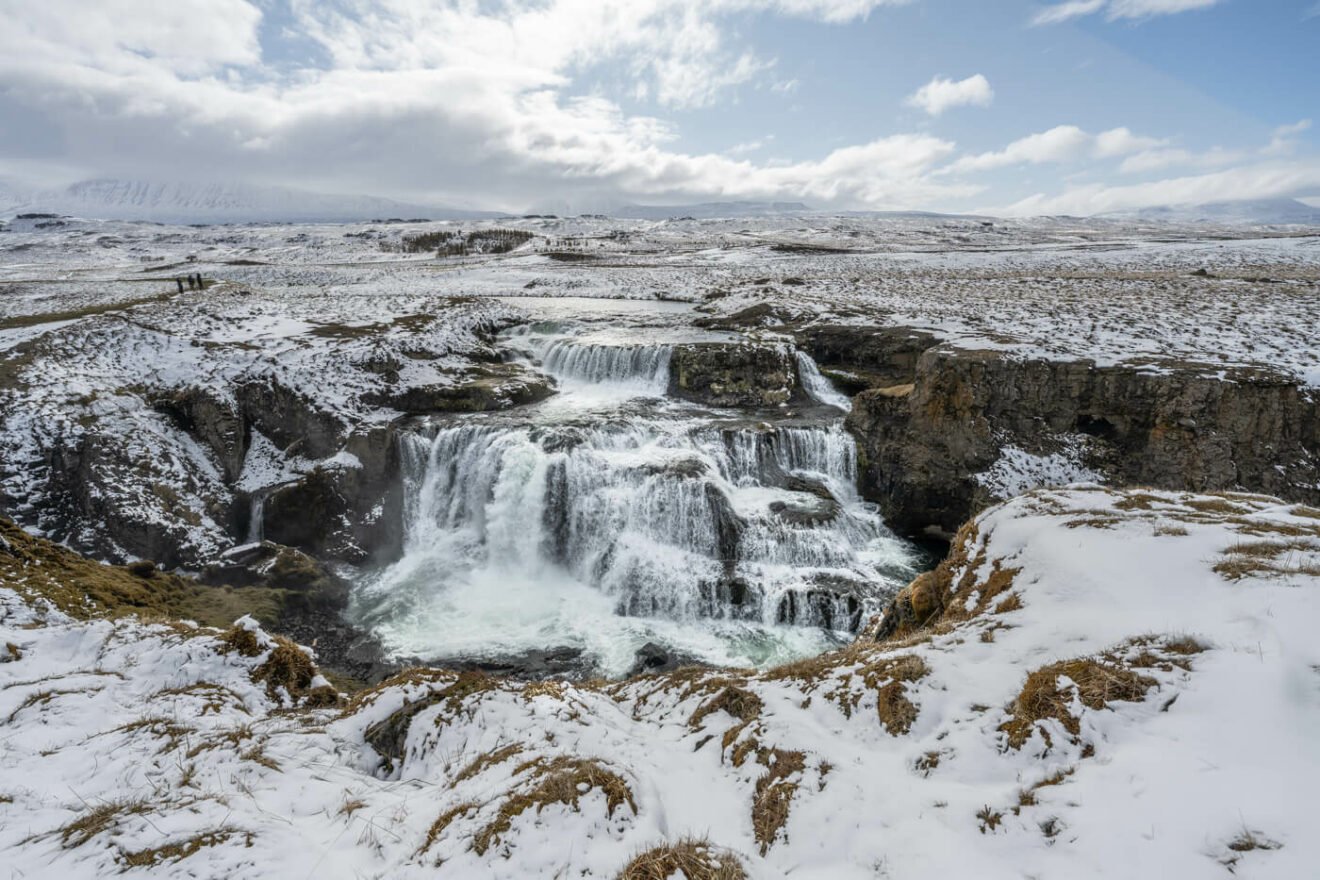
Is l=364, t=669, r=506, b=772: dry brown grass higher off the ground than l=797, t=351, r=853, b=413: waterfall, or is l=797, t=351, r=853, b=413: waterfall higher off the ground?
l=797, t=351, r=853, b=413: waterfall

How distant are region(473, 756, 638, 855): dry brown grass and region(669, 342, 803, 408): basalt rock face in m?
19.1

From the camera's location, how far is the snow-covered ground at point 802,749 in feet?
11.2

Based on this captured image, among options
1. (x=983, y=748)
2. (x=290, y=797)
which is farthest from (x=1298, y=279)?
(x=290, y=797)

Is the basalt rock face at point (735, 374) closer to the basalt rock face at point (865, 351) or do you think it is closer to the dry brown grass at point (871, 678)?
the basalt rock face at point (865, 351)

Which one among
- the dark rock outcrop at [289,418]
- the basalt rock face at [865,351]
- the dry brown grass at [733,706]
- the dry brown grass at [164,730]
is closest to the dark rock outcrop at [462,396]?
the dark rock outcrop at [289,418]

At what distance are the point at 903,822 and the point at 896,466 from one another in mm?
15629

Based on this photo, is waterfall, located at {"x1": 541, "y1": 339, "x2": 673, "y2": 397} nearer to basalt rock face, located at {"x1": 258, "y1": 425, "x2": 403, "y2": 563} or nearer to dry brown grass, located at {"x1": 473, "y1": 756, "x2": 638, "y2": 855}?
basalt rock face, located at {"x1": 258, "y1": 425, "x2": 403, "y2": 563}

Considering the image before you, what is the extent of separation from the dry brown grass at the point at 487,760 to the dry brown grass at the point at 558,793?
1.83 feet

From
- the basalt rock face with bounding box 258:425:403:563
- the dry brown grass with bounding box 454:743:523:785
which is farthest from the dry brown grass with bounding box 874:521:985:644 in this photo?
the basalt rock face with bounding box 258:425:403:563

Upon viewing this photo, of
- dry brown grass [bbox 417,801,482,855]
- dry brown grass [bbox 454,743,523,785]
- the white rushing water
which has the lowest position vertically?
the white rushing water

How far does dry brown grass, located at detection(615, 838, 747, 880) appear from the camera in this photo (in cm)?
357

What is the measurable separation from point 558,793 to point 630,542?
1229cm

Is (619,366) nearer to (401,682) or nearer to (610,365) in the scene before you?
(610,365)

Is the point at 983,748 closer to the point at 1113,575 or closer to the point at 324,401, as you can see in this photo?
the point at 1113,575
